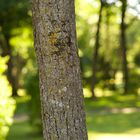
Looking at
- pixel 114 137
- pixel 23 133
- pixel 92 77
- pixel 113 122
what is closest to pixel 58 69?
pixel 114 137

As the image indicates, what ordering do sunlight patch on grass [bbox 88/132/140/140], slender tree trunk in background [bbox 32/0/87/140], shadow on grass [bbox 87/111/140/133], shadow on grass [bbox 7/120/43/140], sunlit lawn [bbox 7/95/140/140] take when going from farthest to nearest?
shadow on grass [bbox 87/111/140/133]
shadow on grass [bbox 7/120/43/140]
sunlit lawn [bbox 7/95/140/140]
sunlight patch on grass [bbox 88/132/140/140]
slender tree trunk in background [bbox 32/0/87/140]

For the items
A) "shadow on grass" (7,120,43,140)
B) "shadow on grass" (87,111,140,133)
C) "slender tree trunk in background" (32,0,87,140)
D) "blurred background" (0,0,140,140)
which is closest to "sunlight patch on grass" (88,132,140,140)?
"blurred background" (0,0,140,140)

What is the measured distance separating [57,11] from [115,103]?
68.4 ft

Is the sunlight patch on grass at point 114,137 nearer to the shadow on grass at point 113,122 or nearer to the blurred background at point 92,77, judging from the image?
the blurred background at point 92,77

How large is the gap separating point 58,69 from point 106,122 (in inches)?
571

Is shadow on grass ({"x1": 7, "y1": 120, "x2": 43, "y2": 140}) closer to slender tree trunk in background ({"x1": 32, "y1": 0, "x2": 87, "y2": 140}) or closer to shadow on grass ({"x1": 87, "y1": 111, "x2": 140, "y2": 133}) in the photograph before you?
shadow on grass ({"x1": 87, "y1": 111, "x2": 140, "y2": 133})

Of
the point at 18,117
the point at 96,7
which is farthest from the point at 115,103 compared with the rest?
the point at 96,7

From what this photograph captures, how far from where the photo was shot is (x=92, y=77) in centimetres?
2778

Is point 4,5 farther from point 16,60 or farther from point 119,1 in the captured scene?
point 16,60

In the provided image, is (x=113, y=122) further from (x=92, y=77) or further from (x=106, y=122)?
(x=92, y=77)

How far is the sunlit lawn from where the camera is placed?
15438 millimetres

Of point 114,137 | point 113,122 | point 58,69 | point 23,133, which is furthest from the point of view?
point 113,122

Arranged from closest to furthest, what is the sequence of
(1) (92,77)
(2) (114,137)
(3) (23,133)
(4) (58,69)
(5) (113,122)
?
(4) (58,69) < (2) (114,137) < (3) (23,133) < (5) (113,122) < (1) (92,77)

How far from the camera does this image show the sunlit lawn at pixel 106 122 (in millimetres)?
15438
